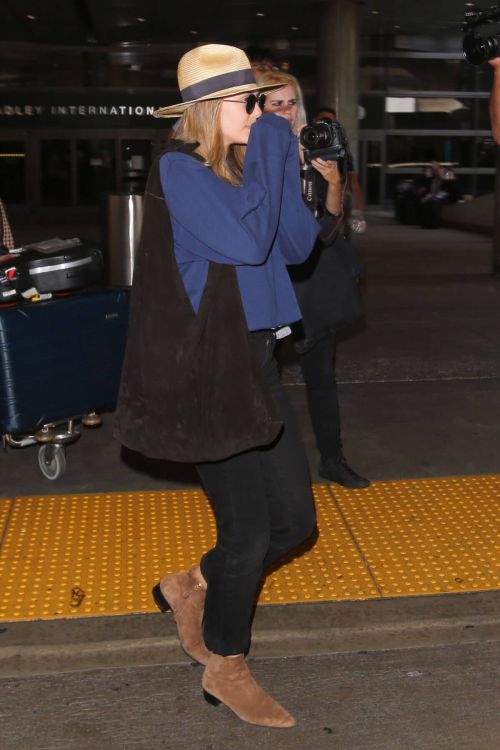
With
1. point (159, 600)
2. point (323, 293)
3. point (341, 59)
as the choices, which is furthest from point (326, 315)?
point (341, 59)

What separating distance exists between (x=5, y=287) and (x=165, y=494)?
1230 millimetres

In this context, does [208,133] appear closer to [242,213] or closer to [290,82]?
[242,213]

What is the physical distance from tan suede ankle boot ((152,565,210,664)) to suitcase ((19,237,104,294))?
2.00m

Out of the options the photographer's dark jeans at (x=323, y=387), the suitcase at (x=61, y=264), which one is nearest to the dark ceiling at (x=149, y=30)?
the suitcase at (x=61, y=264)

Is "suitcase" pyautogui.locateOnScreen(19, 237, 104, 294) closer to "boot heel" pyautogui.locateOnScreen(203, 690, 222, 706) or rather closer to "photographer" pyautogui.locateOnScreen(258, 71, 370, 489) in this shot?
"photographer" pyautogui.locateOnScreen(258, 71, 370, 489)

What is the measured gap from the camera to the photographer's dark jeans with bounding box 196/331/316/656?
2771 mm

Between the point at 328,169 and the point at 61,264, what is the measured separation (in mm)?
1837

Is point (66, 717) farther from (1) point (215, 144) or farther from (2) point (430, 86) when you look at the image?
(2) point (430, 86)

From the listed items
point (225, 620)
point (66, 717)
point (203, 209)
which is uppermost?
point (203, 209)

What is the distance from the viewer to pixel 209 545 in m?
4.14

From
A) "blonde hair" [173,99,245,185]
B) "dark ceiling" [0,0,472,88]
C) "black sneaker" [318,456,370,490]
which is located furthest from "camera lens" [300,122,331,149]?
"dark ceiling" [0,0,472,88]

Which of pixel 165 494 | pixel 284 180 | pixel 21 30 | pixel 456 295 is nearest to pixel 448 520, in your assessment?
pixel 165 494

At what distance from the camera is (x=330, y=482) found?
491 cm

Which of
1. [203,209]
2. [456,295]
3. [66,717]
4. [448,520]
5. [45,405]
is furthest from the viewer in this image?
[456,295]
